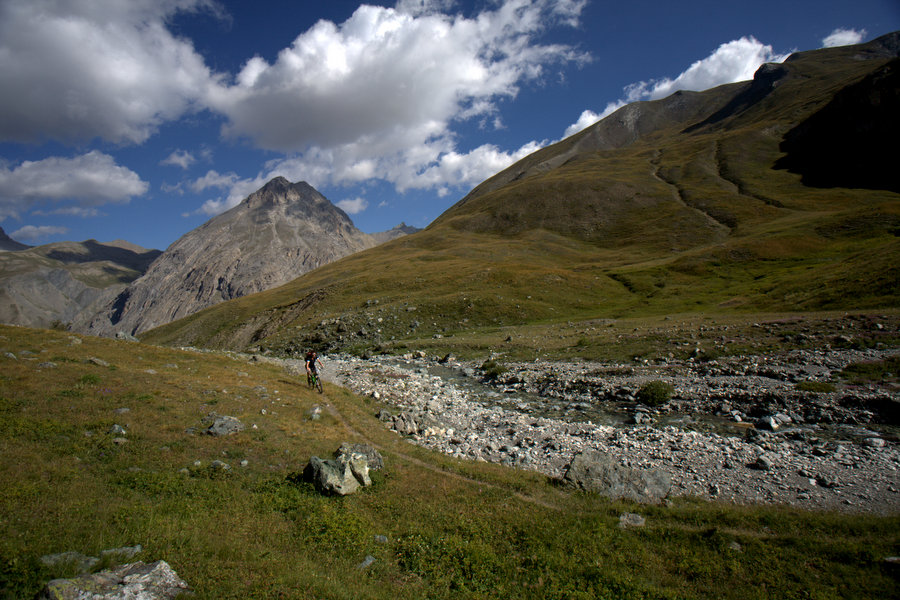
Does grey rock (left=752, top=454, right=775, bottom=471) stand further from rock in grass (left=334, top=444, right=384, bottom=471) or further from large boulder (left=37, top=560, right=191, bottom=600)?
large boulder (left=37, top=560, right=191, bottom=600)

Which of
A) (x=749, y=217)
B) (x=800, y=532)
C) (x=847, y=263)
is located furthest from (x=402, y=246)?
(x=800, y=532)

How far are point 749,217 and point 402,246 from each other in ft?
397

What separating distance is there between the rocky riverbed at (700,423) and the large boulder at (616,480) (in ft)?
3.85

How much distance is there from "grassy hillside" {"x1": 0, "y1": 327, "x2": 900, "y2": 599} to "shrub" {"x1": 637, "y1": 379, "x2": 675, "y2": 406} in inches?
519

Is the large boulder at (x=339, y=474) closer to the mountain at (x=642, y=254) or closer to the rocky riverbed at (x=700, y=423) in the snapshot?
the rocky riverbed at (x=700, y=423)

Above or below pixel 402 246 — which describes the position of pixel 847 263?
below

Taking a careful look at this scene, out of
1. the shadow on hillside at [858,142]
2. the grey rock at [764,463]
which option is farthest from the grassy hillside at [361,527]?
the shadow on hillside at [858,142]

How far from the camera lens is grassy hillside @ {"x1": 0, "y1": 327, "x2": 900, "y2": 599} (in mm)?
9719

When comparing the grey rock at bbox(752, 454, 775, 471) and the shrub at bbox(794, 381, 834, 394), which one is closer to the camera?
the grey rock at bbox(752, 454, 775, 471)

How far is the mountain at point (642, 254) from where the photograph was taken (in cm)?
6141

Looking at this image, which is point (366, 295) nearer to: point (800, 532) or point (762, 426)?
point (762, 426)

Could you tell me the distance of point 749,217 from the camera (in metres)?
126

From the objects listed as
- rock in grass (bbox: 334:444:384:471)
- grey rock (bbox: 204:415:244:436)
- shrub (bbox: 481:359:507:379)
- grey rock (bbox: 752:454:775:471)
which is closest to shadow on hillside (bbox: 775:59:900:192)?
shrub (bbox: 481:359:507:379)

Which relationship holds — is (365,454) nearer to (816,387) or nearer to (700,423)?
(700,423)
